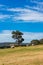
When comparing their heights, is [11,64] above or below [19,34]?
below

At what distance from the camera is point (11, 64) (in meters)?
24.8

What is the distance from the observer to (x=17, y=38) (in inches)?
4345

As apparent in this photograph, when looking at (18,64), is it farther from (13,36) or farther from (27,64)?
(13,36)

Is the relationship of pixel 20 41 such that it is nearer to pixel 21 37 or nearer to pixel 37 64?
pixel 21 37

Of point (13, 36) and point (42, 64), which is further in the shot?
point (13, 36)

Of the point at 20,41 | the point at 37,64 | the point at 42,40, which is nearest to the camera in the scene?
the point at 37,64

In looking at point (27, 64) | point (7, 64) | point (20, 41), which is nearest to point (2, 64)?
point (7, 64)

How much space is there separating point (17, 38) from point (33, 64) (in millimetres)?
86059

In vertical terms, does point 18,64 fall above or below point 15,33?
below

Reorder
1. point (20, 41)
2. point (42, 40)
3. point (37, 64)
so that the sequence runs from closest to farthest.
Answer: point (37, 64)
point (42, 40)
point (20, 41)

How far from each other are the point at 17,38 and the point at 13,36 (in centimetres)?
213

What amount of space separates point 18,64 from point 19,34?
276 ft

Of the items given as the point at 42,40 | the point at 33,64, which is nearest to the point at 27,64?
the point at 33,64

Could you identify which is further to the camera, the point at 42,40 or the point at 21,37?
the point at 21,37
